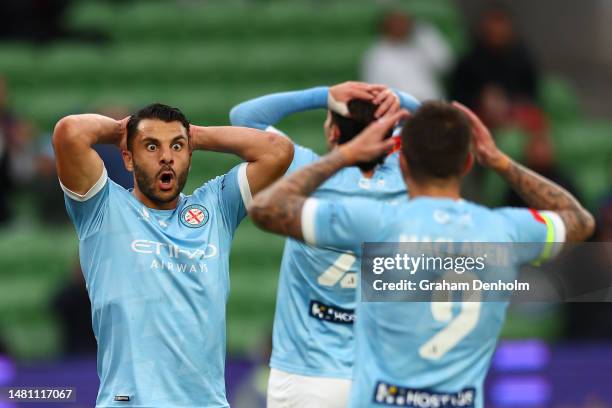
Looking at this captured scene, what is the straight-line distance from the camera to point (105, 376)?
210 inches

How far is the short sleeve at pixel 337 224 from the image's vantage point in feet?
14.9

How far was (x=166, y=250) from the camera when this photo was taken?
Result: 5.42m

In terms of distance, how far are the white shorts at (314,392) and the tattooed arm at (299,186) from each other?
1.98 metres

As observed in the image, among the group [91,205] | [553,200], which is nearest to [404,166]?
[553,200]

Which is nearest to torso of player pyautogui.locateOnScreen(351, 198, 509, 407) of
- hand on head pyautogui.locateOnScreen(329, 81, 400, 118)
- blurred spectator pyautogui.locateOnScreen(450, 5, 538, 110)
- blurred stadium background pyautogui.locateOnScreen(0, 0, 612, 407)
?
hand on head pyautogui.locateOnScreen(329, 81, 400, 118)

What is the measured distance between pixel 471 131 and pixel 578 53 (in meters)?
9.77

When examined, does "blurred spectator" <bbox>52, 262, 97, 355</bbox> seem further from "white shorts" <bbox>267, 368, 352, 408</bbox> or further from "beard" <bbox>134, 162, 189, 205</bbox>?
"beard" <bbox>134, 162, 189, 205</bbox>

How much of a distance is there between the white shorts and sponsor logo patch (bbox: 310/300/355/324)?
0.31 meters

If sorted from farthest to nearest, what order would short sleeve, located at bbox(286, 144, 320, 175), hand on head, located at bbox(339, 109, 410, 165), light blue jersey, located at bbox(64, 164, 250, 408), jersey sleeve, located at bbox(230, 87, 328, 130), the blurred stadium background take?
the blurred stadium background → jersey sleeve, located at bbox(230, 87, 328, 130) → short sleeve, located at bbox(286, 144, 320, 175) → light blue jersey, located at bbox(64, 164, 250, 408) → hand on head, located at bbox(339, 109, 410, 165)

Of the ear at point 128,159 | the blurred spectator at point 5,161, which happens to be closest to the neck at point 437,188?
the ear at point 128,159

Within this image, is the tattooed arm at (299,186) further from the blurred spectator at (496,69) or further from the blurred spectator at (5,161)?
the blurred spectator at (5,161)

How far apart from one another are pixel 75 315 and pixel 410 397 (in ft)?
21.2

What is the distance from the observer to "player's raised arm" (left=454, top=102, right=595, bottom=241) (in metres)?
4.79

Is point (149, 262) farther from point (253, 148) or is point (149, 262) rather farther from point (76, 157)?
point (253, 148)
